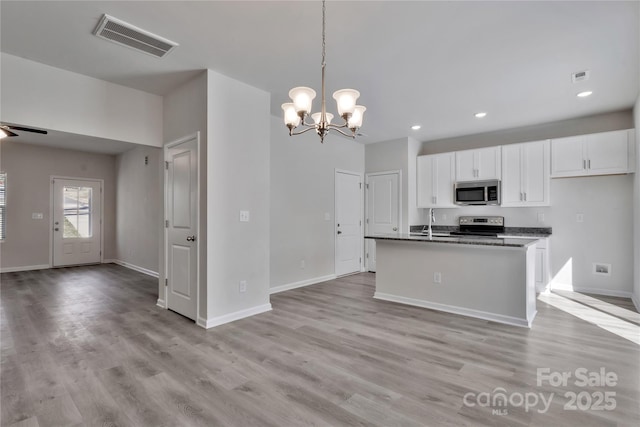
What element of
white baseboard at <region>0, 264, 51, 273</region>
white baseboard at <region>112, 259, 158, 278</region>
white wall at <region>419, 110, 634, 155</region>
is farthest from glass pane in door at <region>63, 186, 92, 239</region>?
white wall at <region>419, 110, 634, 155</region>

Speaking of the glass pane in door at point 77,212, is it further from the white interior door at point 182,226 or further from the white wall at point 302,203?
the white wall at point 302,203

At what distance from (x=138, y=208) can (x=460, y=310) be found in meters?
6.65

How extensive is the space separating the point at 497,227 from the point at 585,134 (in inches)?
74.8

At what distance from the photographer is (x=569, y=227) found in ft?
16.4

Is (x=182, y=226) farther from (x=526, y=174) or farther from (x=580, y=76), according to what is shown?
(x=526, y=174)

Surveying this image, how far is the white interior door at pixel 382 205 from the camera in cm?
632

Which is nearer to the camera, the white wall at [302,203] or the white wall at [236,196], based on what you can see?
the white wall at [236,196]

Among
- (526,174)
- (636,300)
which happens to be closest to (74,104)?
(526,174)

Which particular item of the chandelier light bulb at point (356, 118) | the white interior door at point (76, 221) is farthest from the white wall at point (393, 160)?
the white interior door at point (76, 221)

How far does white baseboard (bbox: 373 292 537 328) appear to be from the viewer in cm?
345

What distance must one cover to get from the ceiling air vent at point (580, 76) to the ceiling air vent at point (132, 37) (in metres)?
4.20

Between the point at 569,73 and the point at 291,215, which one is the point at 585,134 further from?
the point at 291,215

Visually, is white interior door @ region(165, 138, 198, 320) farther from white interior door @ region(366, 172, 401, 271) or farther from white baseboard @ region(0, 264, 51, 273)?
white baseboard @ region(0, 264, 51, 273)

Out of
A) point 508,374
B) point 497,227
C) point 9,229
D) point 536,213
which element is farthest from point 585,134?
point 9,229
